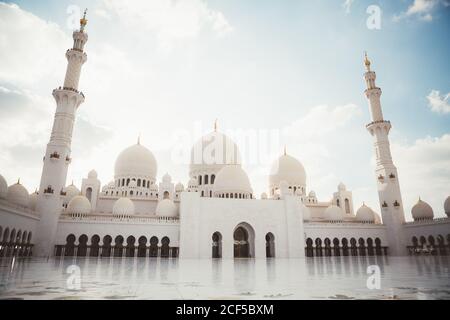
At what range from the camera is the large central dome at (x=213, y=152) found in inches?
1362

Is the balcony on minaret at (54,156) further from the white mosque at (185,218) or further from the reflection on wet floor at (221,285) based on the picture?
the reflection on wet floor at (221,285)

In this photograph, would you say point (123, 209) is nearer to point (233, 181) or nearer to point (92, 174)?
point (92, 174)

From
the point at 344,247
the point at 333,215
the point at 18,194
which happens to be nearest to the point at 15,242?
the point at 18,194

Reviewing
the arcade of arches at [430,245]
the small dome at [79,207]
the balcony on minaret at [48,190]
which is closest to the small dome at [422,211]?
the arcade of arches at [430,245]

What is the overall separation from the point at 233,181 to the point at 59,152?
15470 millimetres

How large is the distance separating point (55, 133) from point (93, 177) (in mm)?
9351

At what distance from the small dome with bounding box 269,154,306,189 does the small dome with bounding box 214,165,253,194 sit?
8.43m

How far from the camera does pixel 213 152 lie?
34.9 metres

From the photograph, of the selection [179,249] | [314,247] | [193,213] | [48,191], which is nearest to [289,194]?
[314,247]

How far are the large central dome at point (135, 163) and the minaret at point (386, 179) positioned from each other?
25.6 meters

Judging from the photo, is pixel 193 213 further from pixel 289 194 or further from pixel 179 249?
pixel 289 194
